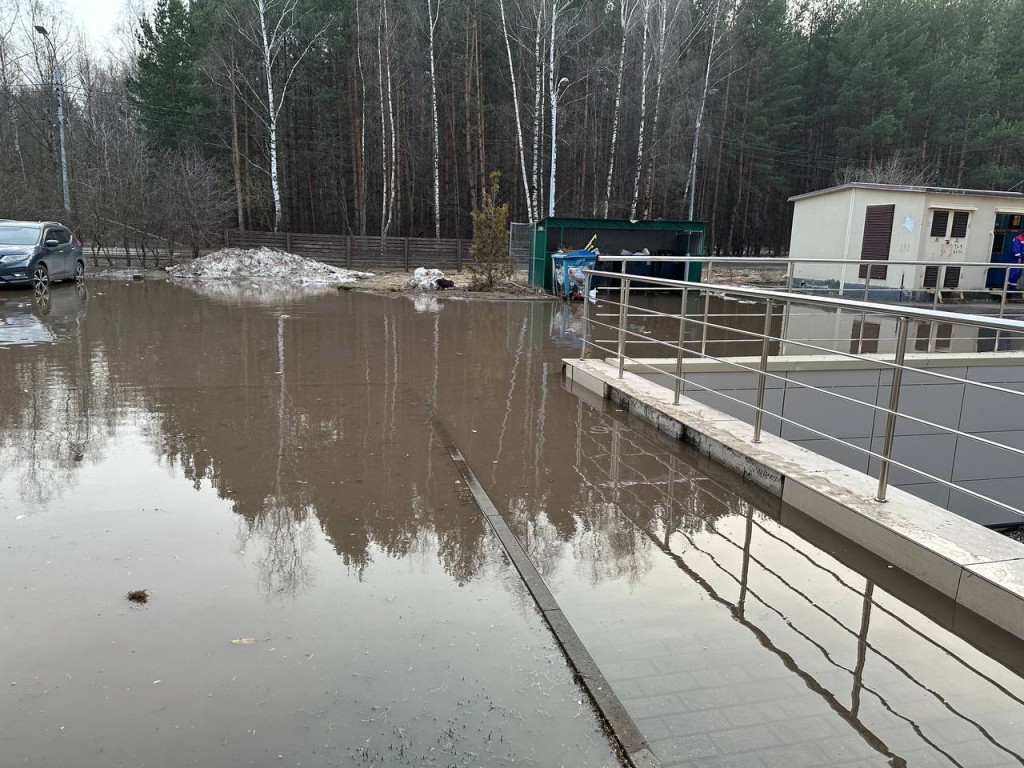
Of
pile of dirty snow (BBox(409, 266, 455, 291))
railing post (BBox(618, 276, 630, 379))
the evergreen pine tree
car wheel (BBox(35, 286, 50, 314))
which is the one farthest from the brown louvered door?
the evergreen pine tree

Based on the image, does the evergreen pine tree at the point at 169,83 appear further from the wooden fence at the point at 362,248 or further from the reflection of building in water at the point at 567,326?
the reflection of building in water at the point at 567,326

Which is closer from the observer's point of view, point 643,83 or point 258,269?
point 258,269

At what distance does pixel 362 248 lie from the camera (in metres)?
28.5

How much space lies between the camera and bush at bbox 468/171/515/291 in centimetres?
1862

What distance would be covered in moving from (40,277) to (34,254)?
0.57m

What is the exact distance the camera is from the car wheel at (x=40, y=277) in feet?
52.6

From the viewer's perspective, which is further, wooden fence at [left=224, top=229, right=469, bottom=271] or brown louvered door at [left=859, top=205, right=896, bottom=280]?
wooden fence at [left=224, top=229, right=469, bottom=271]

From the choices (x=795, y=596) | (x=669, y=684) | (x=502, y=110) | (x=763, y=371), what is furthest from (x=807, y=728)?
(x=502, y=110)

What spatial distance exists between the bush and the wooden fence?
936cm

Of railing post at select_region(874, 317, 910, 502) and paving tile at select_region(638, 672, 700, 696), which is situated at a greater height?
railing post at select_region(874, 317, 910, 502)

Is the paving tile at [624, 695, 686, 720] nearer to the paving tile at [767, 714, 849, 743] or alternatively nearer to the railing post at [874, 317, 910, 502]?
the paving tile at [767, 714, 849, 743]

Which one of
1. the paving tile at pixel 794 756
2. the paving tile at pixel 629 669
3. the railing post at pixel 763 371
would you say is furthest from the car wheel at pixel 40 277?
the paving tile at pixel 794 756

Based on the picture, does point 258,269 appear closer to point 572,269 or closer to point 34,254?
point 34,254

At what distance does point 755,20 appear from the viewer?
126 ft
